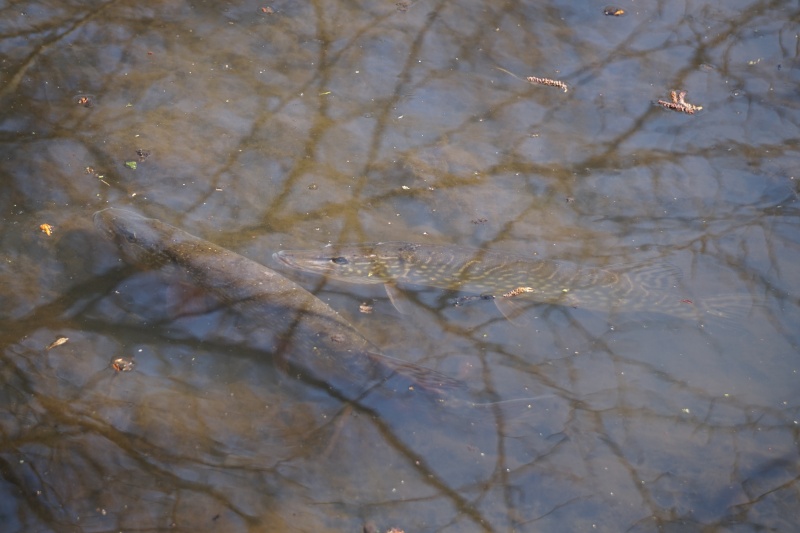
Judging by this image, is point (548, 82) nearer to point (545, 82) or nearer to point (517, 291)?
point (545, 82)

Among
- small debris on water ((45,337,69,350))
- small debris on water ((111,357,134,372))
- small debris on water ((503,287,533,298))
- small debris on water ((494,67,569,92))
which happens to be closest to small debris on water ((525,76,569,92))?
small debris on water ((494,67,569,92))

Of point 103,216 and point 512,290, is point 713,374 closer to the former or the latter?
point 512,290

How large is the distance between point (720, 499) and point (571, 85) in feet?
11.6

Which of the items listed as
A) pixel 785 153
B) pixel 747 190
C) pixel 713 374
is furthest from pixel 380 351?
pixel 785 153

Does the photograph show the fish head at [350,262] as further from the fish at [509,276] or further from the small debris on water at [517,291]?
the small debris on water at [517,291]

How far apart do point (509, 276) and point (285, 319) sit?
4.73 feet

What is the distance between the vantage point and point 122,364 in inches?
145

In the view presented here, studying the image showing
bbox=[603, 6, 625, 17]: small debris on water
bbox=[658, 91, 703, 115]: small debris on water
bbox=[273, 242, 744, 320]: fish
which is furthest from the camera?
bbox=[603, 6, 625, 17]: small debris on water

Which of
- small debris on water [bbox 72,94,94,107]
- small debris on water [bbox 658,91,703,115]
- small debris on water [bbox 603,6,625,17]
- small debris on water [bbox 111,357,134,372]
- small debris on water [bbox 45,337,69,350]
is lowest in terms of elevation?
small debris on water [bbox 111,357,134,372]

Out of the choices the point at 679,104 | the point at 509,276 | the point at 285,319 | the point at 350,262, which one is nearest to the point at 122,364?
the point at 285,319

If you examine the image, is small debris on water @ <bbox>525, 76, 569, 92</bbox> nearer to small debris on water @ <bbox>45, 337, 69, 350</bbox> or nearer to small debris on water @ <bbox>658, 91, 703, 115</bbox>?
small debris on water @ <bbox>658, 91, 703, 115</bbox>

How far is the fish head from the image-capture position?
14.2 ft

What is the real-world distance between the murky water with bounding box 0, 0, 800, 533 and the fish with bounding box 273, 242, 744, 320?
0.31 ft

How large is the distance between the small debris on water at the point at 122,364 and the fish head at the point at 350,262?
3.57 feet
